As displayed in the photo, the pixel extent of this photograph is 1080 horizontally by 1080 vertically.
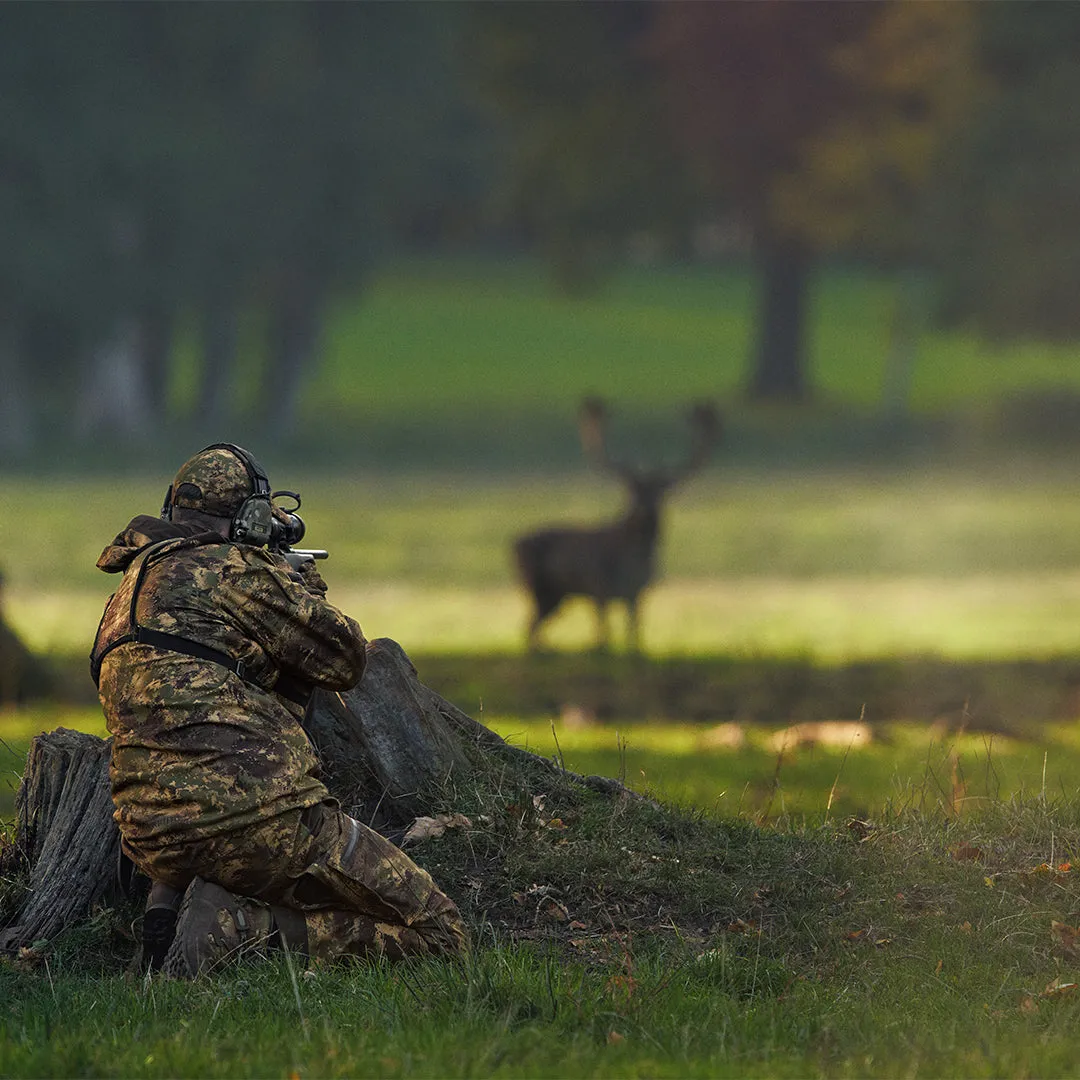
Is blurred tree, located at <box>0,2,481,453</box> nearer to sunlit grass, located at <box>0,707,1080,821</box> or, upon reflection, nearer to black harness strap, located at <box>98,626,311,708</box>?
sunlit grass, located at <box>0,707,1080,821</box>

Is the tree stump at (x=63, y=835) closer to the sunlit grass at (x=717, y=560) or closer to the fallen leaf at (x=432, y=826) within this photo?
the fallen leaf at (x=432, y=826)

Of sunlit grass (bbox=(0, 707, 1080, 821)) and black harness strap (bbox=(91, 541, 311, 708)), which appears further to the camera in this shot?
sunlit grass (bbox=(0, 707, 1080, 821))

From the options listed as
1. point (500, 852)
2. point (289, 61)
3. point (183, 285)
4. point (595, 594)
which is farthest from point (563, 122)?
point (500, 852)

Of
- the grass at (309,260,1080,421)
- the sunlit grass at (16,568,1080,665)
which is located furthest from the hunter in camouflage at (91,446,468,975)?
the grass at (309,260,1080,421)

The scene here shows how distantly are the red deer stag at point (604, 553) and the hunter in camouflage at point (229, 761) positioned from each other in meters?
10.4

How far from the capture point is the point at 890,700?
1523 centimetres

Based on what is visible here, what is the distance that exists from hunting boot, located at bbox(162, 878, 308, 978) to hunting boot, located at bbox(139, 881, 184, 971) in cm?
8

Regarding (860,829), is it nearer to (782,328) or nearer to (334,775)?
(334,775)

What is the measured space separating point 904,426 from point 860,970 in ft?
147

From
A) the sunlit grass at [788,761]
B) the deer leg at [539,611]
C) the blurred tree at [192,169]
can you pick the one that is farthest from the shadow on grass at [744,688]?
the blurred tree at [192,169]

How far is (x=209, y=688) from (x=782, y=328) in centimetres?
5169

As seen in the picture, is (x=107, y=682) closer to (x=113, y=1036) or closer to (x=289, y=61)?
(x=113, y=1036)

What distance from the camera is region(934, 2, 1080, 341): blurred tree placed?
3931 centimetres

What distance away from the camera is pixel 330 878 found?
6516mm
